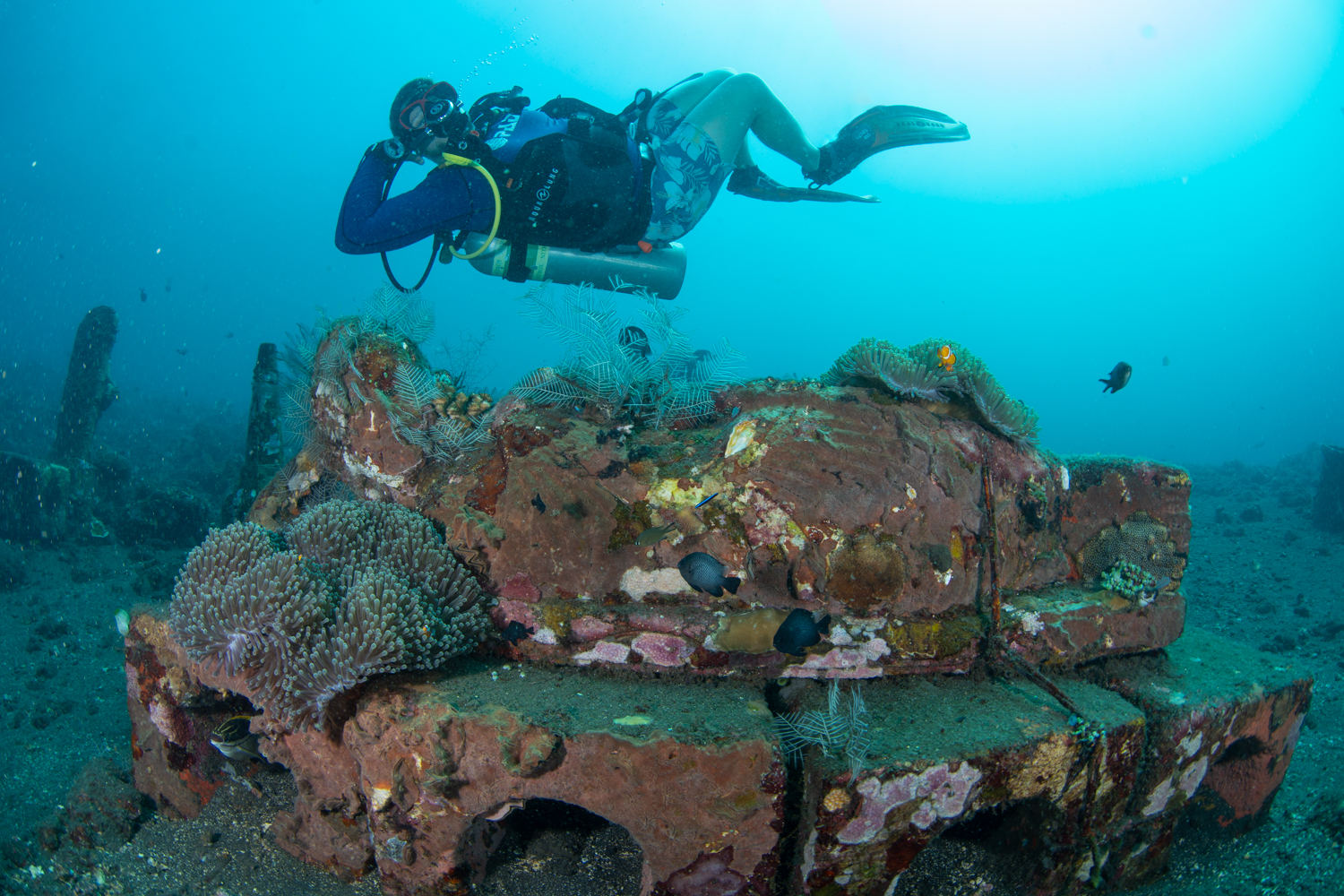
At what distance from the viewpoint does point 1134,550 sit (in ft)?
14.2

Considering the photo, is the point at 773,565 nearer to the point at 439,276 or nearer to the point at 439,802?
the point at 439,802

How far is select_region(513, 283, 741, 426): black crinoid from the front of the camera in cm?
434

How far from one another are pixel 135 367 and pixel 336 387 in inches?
3252

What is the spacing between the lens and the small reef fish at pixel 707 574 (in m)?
3.12

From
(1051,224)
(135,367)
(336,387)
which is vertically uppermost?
(1051,224)

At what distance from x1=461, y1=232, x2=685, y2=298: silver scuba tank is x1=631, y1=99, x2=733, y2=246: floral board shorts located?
0.78ft

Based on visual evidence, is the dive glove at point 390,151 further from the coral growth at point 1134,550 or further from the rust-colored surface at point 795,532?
the coral growth at point 1134,550

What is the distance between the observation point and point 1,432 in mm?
17344

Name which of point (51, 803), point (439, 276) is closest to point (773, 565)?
point (51, 803)

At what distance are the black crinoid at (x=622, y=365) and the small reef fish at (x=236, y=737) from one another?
9.23 ft

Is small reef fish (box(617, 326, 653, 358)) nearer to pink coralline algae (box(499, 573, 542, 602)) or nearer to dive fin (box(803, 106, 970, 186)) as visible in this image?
pink coralline algae (box(499, 573, 542, 602))

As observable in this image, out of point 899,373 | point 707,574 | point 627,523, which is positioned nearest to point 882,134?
point 899,373

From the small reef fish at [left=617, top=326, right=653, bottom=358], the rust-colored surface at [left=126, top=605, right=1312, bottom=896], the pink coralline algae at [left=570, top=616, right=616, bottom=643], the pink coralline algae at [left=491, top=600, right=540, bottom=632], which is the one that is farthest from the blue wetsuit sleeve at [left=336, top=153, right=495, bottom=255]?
the pink coralline algae at [left=570, top=616, right=616, bottom=643]

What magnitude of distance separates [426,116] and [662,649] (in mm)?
4742
